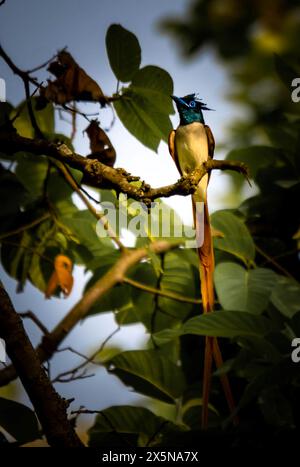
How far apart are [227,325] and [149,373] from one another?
0.96ft

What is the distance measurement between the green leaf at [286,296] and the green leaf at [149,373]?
259 mm

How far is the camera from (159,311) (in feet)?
4.48

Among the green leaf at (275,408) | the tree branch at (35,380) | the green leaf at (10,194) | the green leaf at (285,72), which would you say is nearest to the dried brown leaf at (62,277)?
the green leaf at (10,194)

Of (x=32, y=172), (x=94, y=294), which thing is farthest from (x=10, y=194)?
(x=94, y=294)

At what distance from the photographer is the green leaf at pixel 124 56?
1.10m

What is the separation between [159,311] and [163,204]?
0.27 m

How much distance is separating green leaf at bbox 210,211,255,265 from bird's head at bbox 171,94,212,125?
0.28 meters

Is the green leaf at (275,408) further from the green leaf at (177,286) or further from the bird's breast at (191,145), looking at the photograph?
the bird's breast at (191,145)

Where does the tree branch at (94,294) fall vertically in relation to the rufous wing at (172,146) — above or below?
below

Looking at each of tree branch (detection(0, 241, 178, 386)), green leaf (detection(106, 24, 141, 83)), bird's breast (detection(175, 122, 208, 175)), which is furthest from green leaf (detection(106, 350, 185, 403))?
green leaf (detection(106, 24, 141, 83))

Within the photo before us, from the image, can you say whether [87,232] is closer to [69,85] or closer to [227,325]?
[69,85]

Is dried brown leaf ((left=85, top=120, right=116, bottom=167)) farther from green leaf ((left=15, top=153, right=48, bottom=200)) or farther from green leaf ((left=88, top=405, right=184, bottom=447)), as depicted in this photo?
green leaf ((left=88, top=405, right=184, bottom=447))

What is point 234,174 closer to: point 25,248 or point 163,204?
point 163,204

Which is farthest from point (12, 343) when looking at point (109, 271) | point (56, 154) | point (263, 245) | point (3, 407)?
point (263, 245)
